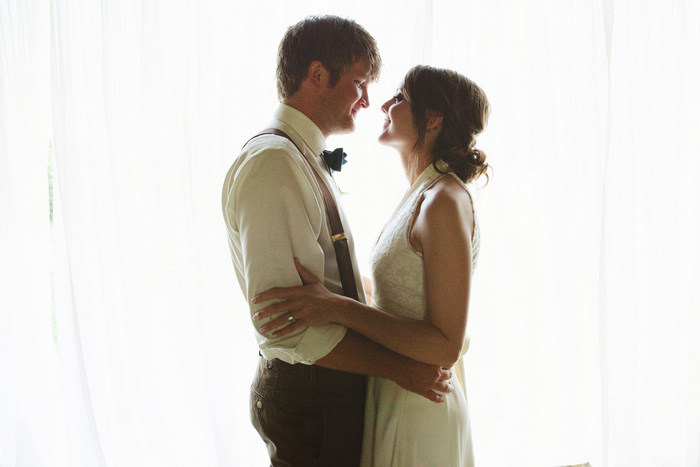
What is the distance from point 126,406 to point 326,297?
131 cm

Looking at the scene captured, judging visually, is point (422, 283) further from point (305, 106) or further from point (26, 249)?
point (26, 249)

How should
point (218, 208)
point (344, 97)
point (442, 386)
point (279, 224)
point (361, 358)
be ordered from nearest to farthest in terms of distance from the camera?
point (279, 224), point (361, 358), point (442, 386), point (344, 97), point (218, 208)

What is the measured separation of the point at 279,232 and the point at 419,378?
0.49m

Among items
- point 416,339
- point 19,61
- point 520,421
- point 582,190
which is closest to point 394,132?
point 416,339

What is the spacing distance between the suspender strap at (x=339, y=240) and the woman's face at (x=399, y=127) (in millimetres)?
375

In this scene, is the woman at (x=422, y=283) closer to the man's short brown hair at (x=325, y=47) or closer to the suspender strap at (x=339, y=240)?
the suspender strap at (x=339, y=240)

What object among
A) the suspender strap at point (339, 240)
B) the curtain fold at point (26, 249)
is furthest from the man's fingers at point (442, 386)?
the curtain fold at point (26, 249)

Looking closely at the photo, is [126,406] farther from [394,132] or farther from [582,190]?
[582,190]

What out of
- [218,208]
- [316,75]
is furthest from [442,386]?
[218,208]

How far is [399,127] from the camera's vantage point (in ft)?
5.05

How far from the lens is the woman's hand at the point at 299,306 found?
1.09 m

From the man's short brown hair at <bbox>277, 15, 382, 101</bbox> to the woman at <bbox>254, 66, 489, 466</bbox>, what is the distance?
0.71 feet

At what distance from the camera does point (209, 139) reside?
1.94 meters

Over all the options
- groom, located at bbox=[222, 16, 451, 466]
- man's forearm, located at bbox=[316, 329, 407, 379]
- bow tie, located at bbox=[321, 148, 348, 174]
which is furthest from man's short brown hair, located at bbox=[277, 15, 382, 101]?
man's forearm, located at bbox=[316, 329, 407, 379]
